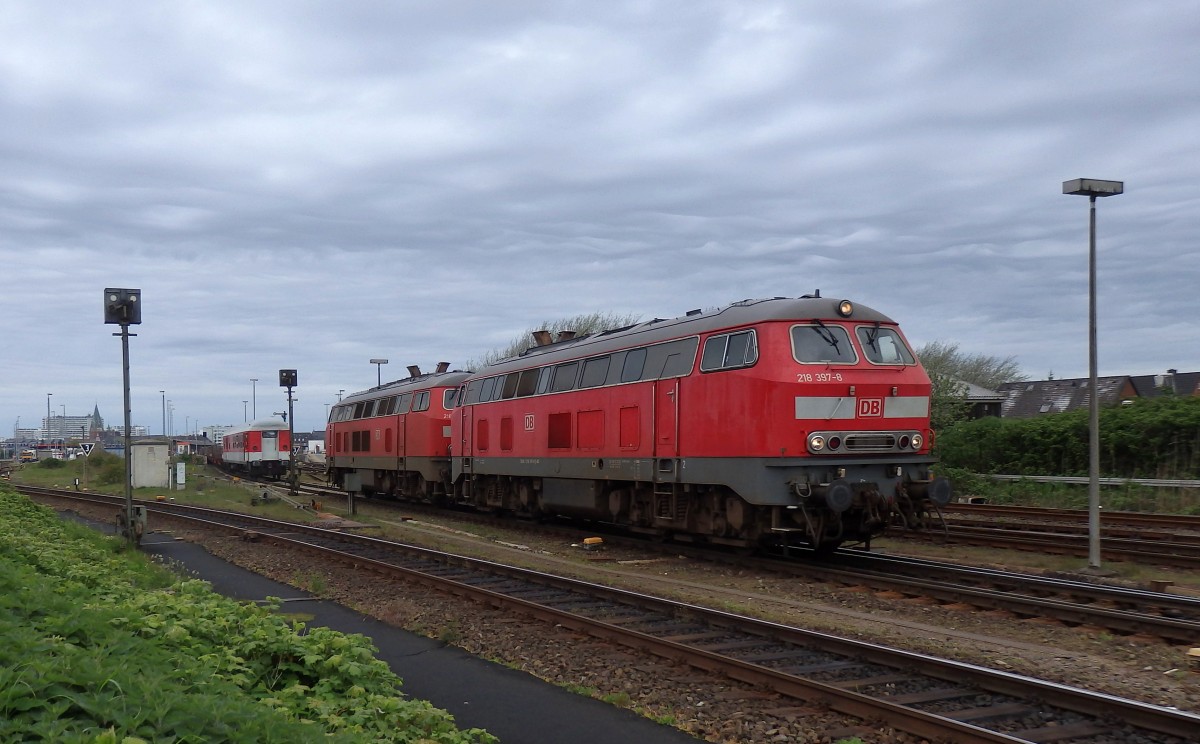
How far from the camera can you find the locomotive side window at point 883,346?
1434 cm

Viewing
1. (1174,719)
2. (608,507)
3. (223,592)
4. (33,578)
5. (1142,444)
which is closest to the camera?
(1174,719)

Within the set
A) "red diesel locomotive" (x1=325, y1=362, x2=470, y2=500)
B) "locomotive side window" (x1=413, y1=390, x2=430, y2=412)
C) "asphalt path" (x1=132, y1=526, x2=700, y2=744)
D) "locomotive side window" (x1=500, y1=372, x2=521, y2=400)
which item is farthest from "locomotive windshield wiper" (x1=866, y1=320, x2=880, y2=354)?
"locomotive side window" (x1=413, y1=390, x2=430, y2=412)

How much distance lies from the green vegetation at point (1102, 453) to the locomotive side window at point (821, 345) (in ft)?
45.5

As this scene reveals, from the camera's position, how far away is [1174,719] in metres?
6.33

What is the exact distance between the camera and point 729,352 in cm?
1463

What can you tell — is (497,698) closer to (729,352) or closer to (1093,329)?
(729,352)

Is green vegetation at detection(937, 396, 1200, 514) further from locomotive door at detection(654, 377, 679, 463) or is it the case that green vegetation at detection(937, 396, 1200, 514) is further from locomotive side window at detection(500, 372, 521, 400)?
locomotive door at detection(654, 377, 679, 463)

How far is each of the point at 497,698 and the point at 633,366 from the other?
33.1ft

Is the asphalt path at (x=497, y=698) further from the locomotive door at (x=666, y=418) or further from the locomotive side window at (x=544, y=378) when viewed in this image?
the locomotive side window at (x=544, y=378)

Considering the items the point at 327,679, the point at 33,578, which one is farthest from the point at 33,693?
the point at 33,578

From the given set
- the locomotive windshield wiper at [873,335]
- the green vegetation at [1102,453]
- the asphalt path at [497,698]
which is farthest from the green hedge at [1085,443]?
the asphalt path at [497,698]

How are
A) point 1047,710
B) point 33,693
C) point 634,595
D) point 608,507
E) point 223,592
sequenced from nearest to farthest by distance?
point 33,693
point 1047,710
point 634,595
point 223,592
point 608,507

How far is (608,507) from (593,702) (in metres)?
11.1

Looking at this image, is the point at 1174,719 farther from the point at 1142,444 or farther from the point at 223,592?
the point at 1142,444
